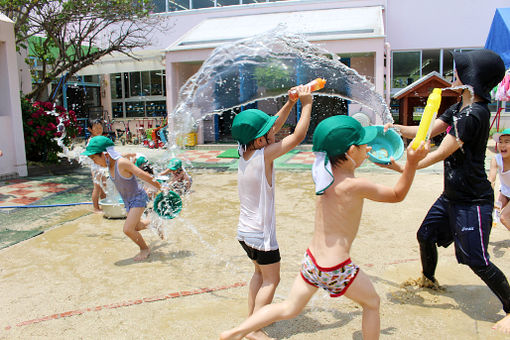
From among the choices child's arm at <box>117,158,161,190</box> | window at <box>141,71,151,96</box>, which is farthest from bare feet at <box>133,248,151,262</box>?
window at <box>141,71,151,96</box>

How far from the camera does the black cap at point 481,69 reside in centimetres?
313

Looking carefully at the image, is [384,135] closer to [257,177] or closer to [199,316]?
[257,177]

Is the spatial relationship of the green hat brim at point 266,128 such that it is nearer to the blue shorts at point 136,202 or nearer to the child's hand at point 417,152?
the child's hand at point 417,152

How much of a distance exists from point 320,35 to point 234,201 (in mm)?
8953

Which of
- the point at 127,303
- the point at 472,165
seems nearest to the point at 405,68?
the point at 472,165

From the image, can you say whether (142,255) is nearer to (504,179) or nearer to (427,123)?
(427,123)


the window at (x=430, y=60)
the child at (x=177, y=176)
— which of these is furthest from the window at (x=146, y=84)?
the child at (x=177, y=176)

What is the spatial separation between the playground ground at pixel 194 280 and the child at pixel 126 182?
0.33m

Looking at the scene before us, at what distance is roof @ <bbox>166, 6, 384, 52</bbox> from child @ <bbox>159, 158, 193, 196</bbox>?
8.70m

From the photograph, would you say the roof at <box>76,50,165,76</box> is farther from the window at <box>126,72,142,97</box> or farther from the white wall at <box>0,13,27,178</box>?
the white wall at <box>0,13,27,178</box>

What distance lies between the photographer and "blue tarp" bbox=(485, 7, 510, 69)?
845cm

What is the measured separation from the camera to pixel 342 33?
1461 centimetres

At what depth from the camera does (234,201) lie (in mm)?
7895

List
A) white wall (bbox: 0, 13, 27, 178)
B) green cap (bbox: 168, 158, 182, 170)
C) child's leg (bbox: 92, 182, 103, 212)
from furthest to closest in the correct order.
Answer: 1. white wall (bbox: 0, 13, 27, 178)
2. child's leg (bbox: 92, 182, 103, 212)
3. green cap (bbox: 168, 158, 182, 170)
